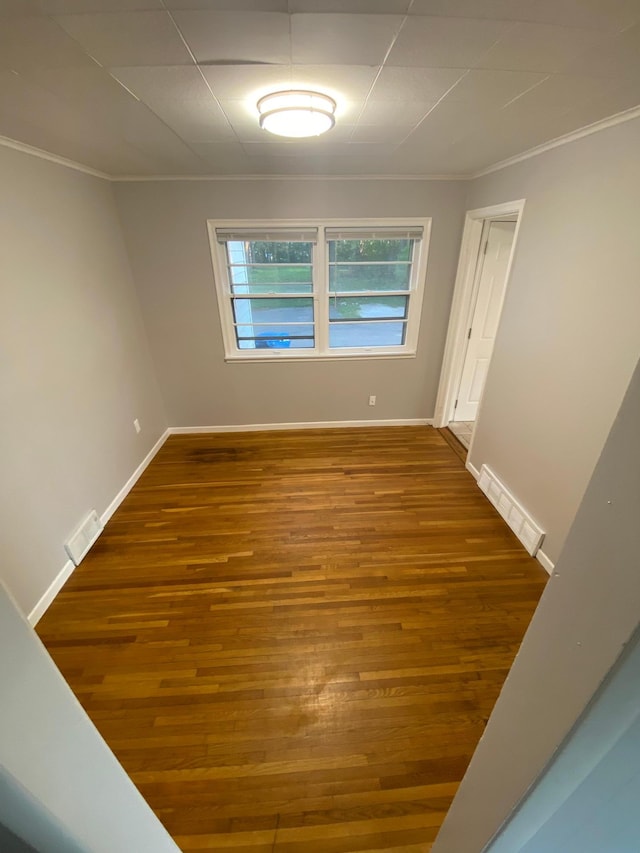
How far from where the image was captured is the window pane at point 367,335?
3.47 metres

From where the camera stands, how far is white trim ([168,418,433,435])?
3.75 metres

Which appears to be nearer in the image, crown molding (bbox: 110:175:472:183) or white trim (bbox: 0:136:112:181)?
white trim (bbox: 0:136:112:181)

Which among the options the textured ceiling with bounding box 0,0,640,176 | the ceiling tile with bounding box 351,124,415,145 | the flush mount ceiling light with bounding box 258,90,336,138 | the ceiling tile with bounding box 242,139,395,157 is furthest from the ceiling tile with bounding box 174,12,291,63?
the ceiling tile with bounding box 242,139,395,157

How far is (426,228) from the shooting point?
3.01 metres

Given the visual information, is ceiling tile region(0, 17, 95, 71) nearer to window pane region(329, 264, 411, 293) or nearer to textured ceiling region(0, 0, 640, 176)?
textured ceiling region(0, 0, 640, 176)

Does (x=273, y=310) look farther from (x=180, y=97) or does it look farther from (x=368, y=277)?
(x=180, y=97)

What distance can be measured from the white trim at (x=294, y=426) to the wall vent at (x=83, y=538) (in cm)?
146

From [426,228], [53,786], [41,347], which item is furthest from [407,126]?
[53,786]

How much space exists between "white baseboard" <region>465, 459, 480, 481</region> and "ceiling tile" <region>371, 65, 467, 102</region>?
2.48 m

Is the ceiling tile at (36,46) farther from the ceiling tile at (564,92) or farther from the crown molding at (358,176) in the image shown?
the ceiling tile at (564,92)

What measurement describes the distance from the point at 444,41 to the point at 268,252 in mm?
2274

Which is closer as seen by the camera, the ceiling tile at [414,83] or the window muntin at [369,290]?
the ceiling tile at [414,83]

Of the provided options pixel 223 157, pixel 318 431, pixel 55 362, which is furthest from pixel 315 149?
pixel 318 431

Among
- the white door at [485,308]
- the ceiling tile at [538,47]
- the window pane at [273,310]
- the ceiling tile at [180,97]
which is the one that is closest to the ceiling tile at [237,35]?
the ceiling tile at [180,97]
